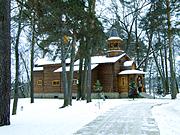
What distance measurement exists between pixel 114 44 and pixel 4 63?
3320 cm

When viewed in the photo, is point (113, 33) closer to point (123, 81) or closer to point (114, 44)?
point (114, 44)

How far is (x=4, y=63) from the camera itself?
11844 mm

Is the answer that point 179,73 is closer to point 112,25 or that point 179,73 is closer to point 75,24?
point 112,25

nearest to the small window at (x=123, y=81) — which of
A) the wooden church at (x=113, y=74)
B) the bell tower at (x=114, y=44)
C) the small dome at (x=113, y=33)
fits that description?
the wooden church at (x=113, y=74)

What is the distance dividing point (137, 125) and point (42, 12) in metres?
5.98

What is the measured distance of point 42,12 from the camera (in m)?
13.8

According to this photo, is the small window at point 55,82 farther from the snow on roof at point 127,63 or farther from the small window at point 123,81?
the snow on roof at point 127,63

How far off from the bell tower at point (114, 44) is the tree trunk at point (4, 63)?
31.9 meters

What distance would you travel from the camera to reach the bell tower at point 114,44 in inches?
1711

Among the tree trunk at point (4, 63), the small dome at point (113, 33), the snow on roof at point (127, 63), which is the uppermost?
the small dome at point (113, 33)

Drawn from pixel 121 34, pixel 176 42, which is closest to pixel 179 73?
pixel 121 34

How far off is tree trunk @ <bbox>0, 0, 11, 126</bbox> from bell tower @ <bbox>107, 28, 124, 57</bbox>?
1255 inches

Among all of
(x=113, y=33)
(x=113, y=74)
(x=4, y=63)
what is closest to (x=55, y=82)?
(x=113, y=74)

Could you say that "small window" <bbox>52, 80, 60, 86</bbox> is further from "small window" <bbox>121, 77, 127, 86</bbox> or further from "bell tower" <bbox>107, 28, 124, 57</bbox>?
"small window" <bbox>121, 77, 127, 86</bbox>
